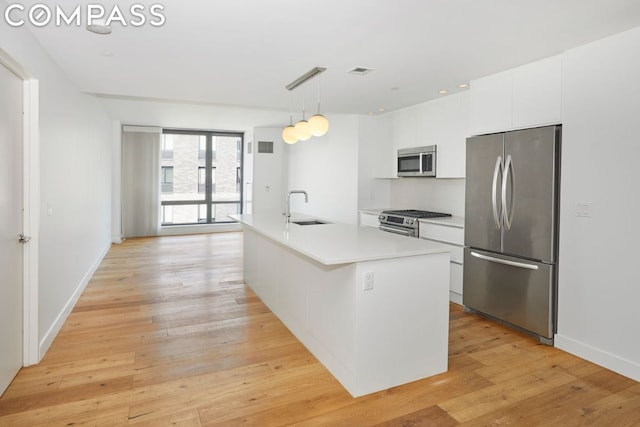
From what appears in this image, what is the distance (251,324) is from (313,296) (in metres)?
0.95

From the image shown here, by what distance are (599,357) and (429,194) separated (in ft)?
9.67

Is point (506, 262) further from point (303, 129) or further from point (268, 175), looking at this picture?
point (268, 175)

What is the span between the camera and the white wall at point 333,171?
20.0ft

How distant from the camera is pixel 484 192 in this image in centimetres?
368

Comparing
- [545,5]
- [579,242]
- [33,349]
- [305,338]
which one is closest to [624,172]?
[579,242]

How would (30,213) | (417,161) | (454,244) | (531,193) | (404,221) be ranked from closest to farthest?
1. (30,213)
2. (531,193)
3. (454,244)
4. (404,221)
5. (417,161)

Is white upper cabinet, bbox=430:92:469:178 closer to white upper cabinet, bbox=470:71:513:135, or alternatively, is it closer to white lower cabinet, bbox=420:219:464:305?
white upper cabinet, bbox=470:71:513:135

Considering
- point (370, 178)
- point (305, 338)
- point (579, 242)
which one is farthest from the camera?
point (370, 178)

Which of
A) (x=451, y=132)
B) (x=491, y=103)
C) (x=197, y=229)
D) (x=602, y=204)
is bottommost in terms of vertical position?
(x=197, y=229)

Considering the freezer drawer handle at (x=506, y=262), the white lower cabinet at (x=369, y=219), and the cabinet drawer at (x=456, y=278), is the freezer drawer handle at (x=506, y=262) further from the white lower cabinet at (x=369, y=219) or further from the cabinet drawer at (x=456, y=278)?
the white lower cabinet at (x=369, y=219)

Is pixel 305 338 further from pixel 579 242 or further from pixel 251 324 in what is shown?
pixel 579 242

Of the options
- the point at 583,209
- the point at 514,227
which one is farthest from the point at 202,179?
the point at 583,209

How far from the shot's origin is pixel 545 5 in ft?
7.48

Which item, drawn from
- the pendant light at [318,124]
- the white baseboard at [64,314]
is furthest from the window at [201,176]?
the pendant light at [318,124]
